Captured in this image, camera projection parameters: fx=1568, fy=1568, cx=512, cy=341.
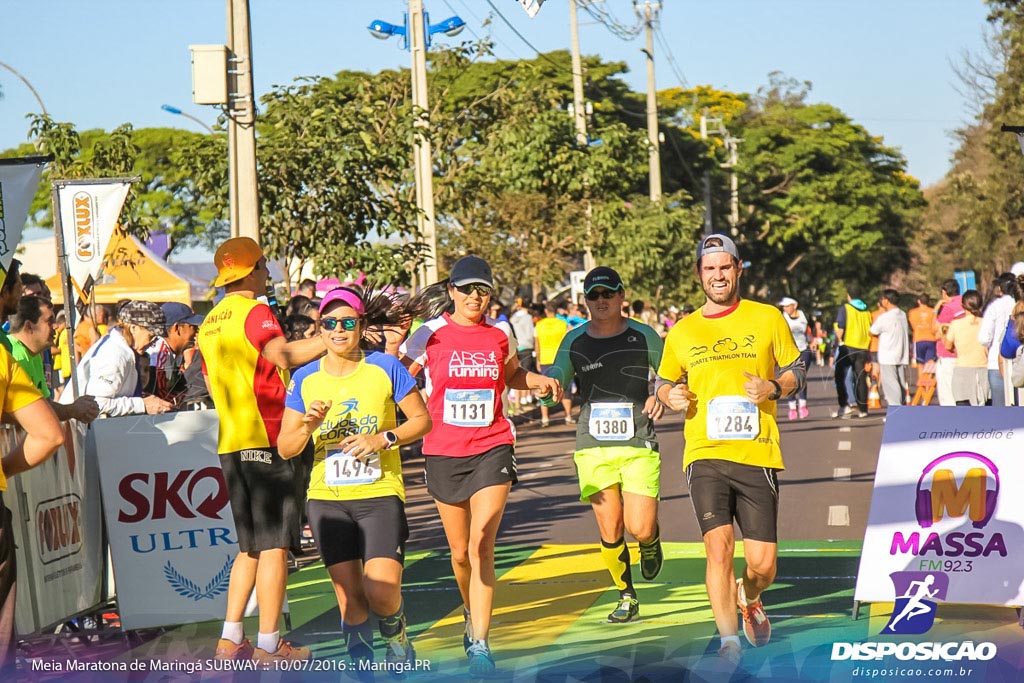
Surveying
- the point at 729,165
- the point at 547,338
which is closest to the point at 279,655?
the point at 547,338

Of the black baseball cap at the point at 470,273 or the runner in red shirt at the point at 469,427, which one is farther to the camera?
the black baseball cap at the point at 470,273

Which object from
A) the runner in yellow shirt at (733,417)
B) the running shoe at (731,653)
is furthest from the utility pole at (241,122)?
the running shoe at (731,653)

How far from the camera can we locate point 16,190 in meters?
7.75

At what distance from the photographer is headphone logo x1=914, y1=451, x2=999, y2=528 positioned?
25.8ft

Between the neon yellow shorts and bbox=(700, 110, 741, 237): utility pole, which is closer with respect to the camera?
the neon yellow shorts

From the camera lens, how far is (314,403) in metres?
6.76

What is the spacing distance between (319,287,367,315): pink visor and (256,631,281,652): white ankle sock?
150 centimetres

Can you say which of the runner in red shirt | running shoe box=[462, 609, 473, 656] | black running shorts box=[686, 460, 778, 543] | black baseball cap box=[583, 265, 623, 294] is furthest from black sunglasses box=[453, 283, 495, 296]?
running shoe box=[462, 609, 473, 656]

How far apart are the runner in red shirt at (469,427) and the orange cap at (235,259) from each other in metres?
0.97

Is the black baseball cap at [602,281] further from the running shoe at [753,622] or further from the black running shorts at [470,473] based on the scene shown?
the running shoe at [753,622]

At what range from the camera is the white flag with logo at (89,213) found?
36.6ft

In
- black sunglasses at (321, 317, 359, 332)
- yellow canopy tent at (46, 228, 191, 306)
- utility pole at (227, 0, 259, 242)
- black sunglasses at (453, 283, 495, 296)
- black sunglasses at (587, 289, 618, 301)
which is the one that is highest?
utility pole at (227, 0, 259, 242)

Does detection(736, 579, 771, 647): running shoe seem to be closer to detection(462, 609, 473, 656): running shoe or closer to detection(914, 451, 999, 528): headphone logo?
detection(914, 451, 999, 528): headphone logo

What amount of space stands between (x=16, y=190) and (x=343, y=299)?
1.90 m
